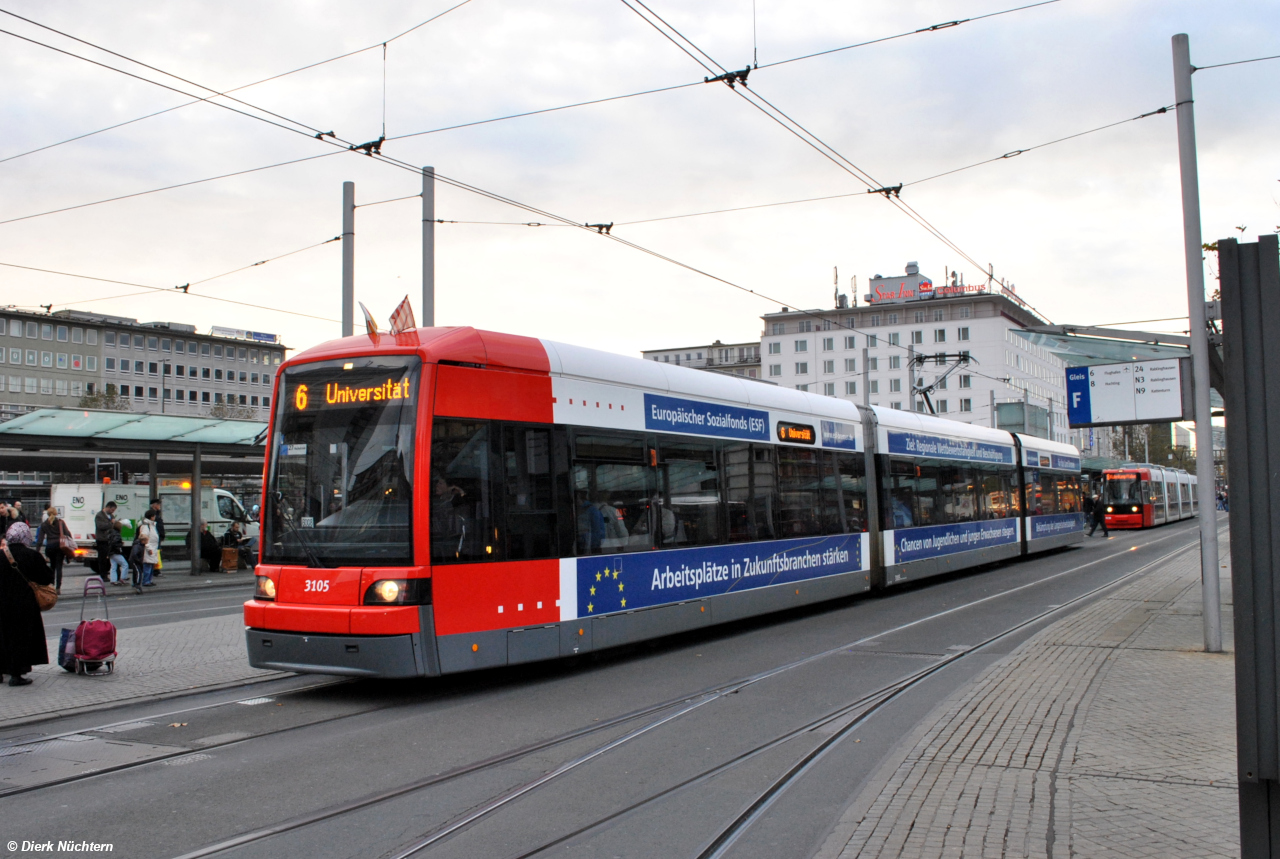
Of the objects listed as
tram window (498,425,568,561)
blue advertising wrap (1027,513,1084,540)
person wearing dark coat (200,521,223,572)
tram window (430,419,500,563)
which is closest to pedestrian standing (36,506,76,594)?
person wearing dark coat (200,521,223,572)

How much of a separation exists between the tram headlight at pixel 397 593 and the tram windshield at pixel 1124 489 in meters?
48.4

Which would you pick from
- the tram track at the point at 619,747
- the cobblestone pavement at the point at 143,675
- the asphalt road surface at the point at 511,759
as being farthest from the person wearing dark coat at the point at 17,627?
the tram track at the point at 619,747

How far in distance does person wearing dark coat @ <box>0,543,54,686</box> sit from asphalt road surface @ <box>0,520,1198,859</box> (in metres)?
1.60

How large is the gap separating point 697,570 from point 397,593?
14.6 ft

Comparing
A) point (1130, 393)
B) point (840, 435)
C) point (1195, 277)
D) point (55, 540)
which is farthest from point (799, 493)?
point (55, 540)

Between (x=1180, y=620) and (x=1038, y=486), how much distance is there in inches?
563

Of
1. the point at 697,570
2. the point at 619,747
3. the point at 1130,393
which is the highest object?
the point at 1130,393

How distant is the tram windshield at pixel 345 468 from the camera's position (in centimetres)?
841

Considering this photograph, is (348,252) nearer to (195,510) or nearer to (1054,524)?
(195,510)

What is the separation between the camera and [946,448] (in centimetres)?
2077

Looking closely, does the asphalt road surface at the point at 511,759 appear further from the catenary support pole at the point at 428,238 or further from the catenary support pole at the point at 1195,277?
the catenary support pole at the point at 428,238

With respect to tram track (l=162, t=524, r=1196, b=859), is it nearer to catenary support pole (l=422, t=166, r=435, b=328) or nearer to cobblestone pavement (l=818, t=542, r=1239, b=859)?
cobblestone pavement (l=818, t=542, r=1239, b=859)

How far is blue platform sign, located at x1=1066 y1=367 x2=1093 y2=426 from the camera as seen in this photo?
13164 mm

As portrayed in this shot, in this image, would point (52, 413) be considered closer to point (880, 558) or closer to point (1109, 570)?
point (880, 558)
